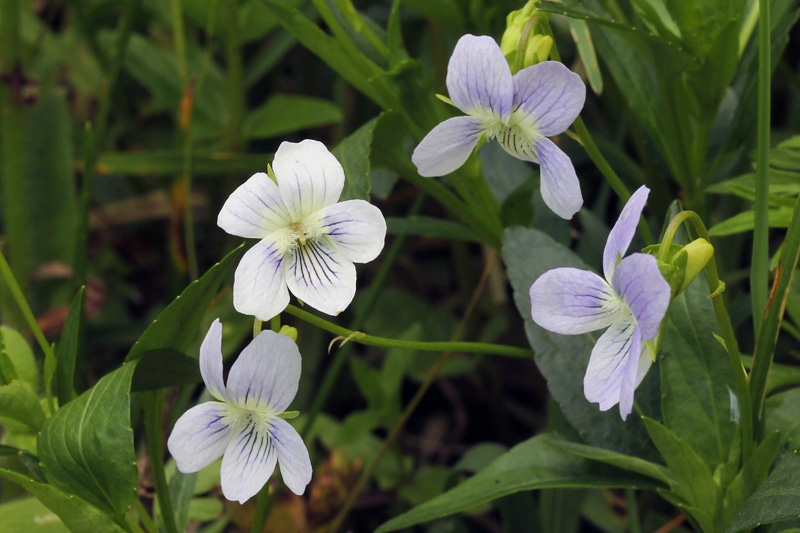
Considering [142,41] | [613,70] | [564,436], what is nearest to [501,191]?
[613,70]

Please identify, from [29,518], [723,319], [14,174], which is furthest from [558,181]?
[14,174]

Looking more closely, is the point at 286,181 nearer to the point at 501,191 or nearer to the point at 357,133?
the point at 357,133

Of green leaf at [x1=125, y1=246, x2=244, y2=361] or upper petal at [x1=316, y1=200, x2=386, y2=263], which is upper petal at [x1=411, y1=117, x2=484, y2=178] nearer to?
upper petal at [x1=316, y1=200, x2=386, y2=263]

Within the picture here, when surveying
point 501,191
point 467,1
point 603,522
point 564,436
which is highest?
point 467,1

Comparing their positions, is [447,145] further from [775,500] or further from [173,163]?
[173,163]

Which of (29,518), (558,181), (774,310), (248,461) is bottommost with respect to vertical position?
(29,518)

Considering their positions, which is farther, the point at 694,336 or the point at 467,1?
the point at 467,1

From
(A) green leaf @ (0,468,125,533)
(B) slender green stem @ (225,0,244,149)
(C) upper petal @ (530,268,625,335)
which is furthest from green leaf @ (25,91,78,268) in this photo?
(C) upper petal @ (530,268,625,335)
